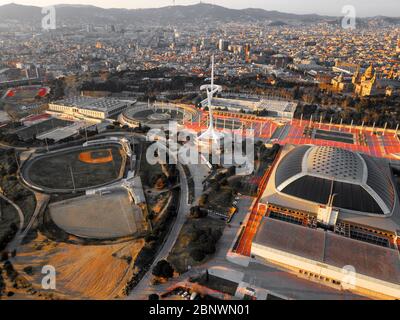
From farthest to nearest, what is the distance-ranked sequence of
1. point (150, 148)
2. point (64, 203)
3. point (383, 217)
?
point (150, 148) → point (64, 203) → point (383, 217)

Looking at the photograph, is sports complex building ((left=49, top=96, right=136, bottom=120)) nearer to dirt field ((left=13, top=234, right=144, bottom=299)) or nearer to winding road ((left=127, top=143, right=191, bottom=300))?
winding road ((left=127, top=143, right=191, bottom=300))

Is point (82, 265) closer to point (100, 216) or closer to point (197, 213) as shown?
point (100, 216)

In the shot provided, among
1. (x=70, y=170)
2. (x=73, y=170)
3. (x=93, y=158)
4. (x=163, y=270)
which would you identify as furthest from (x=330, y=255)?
(x=93, y=158)

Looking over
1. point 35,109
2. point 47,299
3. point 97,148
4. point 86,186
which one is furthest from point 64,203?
point 35,109

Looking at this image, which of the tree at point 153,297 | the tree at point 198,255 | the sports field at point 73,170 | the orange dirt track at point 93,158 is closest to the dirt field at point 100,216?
the sports field at point 73,170

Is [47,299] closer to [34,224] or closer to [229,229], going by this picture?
[34,224]

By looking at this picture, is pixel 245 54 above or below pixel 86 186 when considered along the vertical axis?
above

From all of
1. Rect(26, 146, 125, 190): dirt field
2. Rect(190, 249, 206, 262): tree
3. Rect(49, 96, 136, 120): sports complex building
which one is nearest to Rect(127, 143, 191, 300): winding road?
Rect(190, 249, 206, 262): tree
